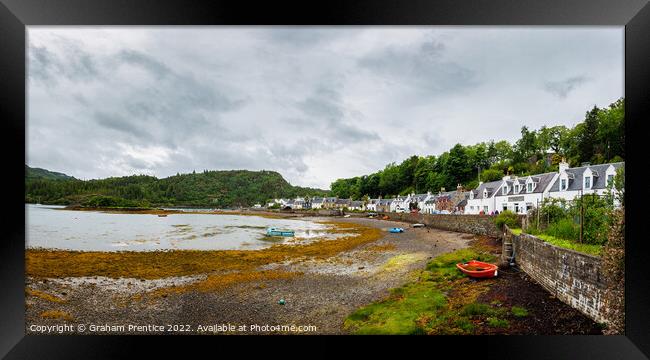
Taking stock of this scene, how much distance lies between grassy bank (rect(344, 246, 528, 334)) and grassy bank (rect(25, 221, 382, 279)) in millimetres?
3619

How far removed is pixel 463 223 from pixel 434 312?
32.0ft

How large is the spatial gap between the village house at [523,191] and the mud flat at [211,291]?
16.6ft

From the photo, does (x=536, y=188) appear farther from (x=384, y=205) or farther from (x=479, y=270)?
(x=384, y=205)

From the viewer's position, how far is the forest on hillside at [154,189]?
18.2ft

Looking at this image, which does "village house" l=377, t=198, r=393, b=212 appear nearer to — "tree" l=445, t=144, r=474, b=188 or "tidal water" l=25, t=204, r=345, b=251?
"tree" l=445, t=144, r=474, b=188

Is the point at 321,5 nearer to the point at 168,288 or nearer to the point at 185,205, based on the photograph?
the point at 168,288

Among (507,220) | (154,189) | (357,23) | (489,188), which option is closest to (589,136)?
(507,220)

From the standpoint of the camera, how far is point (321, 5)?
9.41 ft

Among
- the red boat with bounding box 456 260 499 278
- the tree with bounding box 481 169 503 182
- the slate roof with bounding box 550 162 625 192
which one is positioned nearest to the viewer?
the red boat with bounding box 456 260 499 278

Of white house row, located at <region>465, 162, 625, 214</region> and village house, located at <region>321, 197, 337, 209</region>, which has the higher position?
white house row, located at <region>465, 162, 625, 214</region>

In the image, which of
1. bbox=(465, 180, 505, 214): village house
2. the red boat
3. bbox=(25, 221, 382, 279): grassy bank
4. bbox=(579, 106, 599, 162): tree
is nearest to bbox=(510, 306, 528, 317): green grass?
the red boat

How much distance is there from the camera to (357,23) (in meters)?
3.02

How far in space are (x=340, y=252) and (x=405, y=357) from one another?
19.6ft

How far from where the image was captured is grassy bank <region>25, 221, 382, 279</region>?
5820mm
